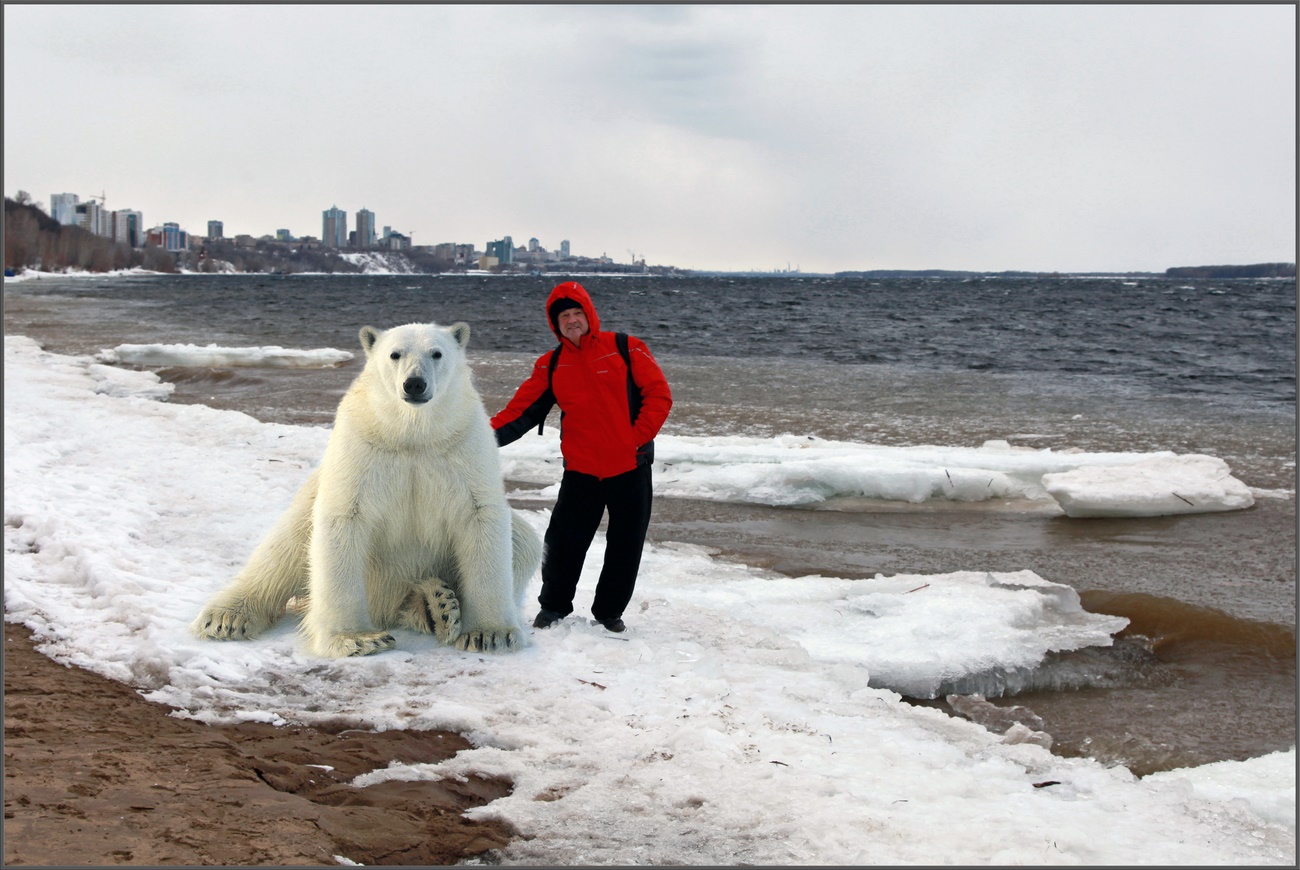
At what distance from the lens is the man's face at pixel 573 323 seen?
4.88 meters

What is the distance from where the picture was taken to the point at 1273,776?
3.75 metres

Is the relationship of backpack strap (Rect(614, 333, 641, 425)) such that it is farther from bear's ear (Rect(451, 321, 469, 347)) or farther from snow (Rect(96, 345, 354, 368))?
snow (Rect(96, 345, 354, 368))

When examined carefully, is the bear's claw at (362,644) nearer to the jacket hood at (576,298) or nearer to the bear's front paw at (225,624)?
the bear's front paw at (225,624)

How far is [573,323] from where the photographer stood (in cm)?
490

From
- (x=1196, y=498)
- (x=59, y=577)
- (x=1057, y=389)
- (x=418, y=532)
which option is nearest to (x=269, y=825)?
(x=418, y=532)

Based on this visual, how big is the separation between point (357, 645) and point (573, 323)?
1.85m

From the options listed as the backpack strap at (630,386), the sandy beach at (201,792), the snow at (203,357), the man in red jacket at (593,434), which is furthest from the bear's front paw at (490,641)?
the snow at (203,357)

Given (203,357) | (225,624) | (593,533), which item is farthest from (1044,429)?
(203,357)

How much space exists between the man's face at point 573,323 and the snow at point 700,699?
1516mm

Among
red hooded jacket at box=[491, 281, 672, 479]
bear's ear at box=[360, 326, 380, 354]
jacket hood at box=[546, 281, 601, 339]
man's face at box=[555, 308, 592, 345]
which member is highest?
jacket hood at box=[546, 281, 601, 339]

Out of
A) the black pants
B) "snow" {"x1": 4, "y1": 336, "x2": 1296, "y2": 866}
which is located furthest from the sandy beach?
the black pants

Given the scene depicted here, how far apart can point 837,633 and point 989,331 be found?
121ft

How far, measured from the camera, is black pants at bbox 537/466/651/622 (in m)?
5.16

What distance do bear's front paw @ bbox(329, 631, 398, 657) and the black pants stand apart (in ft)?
3.68
